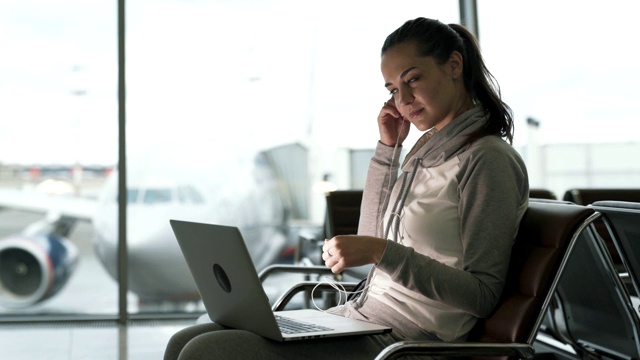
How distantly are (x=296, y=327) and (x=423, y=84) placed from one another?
59 centimetres

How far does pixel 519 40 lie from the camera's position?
4.92 m

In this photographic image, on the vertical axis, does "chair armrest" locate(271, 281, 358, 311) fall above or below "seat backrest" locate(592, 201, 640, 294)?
below

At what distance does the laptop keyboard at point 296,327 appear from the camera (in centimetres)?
→ 159

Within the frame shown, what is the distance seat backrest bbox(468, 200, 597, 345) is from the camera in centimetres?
155

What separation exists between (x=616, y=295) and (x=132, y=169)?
10.6 feet

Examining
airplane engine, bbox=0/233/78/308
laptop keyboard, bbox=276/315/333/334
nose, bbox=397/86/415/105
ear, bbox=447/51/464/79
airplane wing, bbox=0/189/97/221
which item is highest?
ear, bbox=447/51/464/79

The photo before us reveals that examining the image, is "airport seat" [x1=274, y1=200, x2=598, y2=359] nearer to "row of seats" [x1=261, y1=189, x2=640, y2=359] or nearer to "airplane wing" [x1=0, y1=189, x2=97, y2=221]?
"row of seats" [x1=261, y1=189, x2=640, y2=359]

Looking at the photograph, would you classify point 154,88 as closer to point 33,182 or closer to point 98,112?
point 98,112

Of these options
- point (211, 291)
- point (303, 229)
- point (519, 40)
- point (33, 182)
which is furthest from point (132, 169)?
point (211, 291)

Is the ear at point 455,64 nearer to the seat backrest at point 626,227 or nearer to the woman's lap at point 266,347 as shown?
the seat backrest at point 626,227

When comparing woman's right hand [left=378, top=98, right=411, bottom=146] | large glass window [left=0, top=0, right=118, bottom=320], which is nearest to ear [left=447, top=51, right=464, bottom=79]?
woman's right hand [left=378, top=98, right=411, bottom=146]

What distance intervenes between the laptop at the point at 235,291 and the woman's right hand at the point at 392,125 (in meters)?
0.49

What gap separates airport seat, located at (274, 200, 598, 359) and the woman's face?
0.31 m

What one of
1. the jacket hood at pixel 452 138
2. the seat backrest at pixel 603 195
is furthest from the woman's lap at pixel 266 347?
the seat backrest at pixel 603 195
